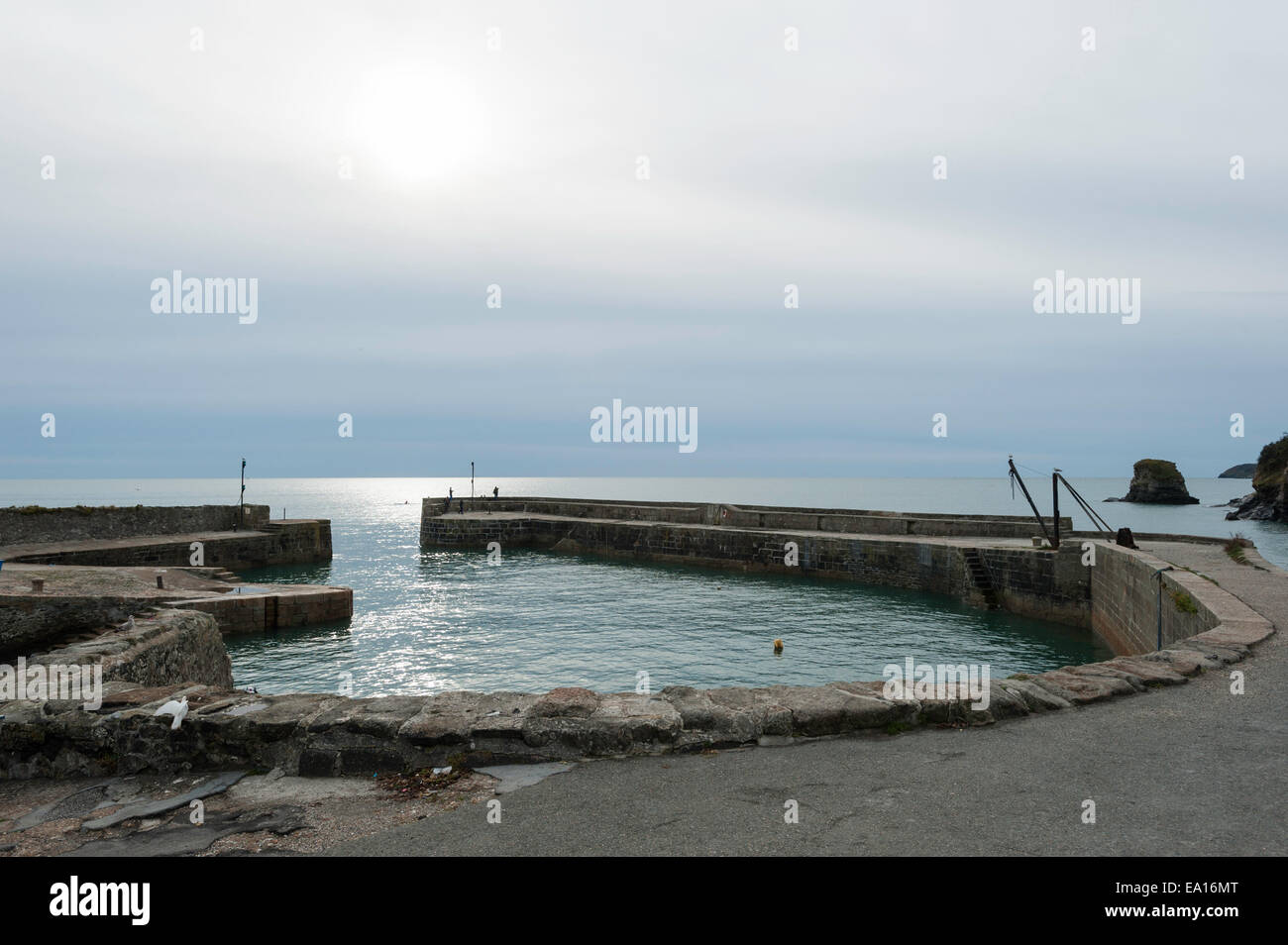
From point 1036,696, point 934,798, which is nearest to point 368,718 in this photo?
point 934,798

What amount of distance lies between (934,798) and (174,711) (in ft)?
17.1

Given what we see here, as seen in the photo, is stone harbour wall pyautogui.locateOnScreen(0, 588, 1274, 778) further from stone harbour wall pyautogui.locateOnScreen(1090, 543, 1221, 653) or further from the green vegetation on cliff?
the green vegetation on cliff

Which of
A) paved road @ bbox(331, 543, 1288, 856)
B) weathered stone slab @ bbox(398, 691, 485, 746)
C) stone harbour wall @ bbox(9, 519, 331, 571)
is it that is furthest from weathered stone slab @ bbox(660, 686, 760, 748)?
stone harbour wall @ bbox(9, 519, 331, 571)

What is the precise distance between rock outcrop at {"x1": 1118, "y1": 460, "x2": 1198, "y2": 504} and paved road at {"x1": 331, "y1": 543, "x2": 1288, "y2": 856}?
444 ft

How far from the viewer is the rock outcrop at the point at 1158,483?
11775cm

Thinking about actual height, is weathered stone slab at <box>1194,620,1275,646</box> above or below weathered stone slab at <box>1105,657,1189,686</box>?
below

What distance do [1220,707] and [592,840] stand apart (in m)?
5.71

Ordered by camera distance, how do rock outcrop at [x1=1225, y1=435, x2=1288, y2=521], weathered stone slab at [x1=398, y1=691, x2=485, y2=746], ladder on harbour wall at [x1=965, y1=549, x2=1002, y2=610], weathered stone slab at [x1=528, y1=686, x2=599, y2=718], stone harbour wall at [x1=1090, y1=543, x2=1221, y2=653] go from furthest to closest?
rock outcrop at [x1=1225, y1=435, x2=1288, y2=521] < ladder on harbour wall at [x1=965, y1=549, x2=1002, y2=610] < stone harbour wall at [x1=1090, y1=543, x2=1221, y2=653] < weathered stone slab at [x1=528, y1=686, x2=599, y2=718] < weathered stone slab at [x1=398, y1=691, x2=485, y2=746]

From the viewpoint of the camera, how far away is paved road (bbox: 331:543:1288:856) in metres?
3.84

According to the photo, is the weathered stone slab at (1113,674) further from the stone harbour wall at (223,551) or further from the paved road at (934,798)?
the stone harbour wall at (223,551)

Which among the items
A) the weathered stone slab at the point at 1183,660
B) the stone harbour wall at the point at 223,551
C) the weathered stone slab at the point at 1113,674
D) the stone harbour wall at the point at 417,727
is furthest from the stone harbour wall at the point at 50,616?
the weathered stone slab at the point at 1183,660

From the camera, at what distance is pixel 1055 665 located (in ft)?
58.0
